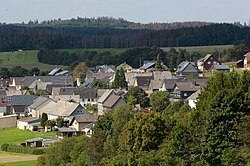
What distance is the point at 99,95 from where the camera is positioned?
202ft

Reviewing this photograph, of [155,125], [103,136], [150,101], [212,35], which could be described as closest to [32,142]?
[150,101]

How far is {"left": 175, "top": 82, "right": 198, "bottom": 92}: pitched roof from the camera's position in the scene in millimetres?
55719

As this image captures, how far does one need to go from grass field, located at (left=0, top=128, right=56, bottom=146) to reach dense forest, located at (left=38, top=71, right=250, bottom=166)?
58.2ft

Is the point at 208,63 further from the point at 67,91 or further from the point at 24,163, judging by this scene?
the point at 24,163

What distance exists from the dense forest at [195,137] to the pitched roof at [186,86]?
86.7 feet

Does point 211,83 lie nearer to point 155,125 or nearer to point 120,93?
point 155,125

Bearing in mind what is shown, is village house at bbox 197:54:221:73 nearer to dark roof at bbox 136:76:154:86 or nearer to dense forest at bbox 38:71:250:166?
dark roof at bbox 136:76:154:86

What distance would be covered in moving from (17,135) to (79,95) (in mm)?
12912

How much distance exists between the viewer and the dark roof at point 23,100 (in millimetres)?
62688

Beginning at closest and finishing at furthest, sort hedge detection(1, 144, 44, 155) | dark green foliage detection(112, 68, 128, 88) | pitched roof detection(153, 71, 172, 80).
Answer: hedge detection(1, 144, 44, 155)
dark green foliage detection(112, 68, 128, 88)
pitched roof detection(153, 71, 172, 80)

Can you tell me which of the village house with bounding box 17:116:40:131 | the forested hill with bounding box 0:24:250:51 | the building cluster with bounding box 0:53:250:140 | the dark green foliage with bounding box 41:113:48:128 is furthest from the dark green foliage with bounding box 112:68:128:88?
the forested hill with bounding box 0:24:250:51

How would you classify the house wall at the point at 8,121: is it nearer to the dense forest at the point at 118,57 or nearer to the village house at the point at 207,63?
the village house at the point at 207,63

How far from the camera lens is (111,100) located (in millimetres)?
55531

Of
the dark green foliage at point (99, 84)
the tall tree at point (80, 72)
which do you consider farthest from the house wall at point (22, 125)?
the tall tree at point (80, 72)
